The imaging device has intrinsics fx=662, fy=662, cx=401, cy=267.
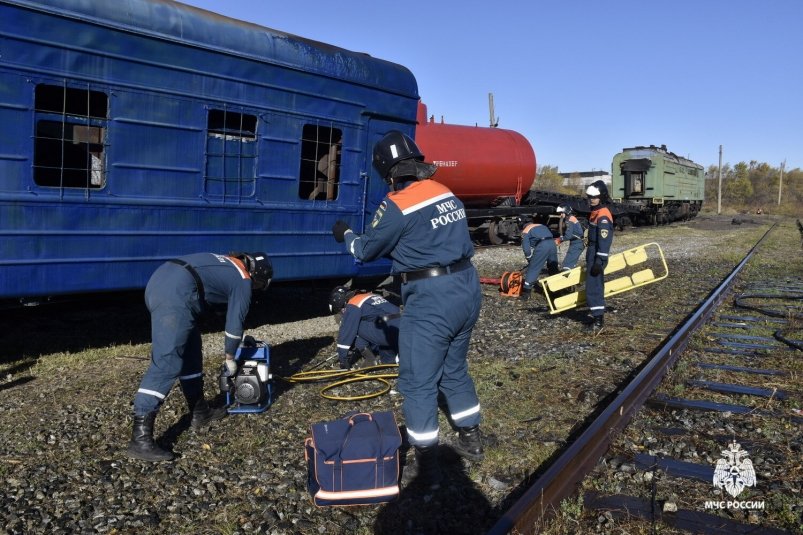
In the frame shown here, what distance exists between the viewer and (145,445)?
399 centimetres

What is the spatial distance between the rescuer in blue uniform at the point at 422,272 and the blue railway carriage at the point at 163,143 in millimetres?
3288

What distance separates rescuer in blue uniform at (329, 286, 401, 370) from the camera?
6.15m

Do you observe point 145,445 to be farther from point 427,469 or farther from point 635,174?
point 635,174

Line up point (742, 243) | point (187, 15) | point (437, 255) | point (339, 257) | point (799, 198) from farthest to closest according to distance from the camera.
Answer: point (799, 198), point (742, 243), point (339, 257), point (187, 15), point (437, 255)

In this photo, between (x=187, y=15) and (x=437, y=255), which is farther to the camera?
(x=187, y=15)

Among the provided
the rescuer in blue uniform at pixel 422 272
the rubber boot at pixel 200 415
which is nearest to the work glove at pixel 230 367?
the rubber boot at pixel 200 415

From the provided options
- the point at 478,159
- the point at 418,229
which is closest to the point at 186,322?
the point at 418,229

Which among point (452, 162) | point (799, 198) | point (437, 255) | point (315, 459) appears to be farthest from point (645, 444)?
point (799, 198)

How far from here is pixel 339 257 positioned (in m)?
8.18

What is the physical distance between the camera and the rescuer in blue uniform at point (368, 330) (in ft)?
20.2

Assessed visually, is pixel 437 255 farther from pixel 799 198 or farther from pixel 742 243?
pixel 799 198

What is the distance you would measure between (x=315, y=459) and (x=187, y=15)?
195 inches

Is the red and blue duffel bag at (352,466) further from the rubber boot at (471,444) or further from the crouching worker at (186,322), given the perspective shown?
the crouching worker at (186,322)

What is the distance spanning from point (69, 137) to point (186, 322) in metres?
2.77
